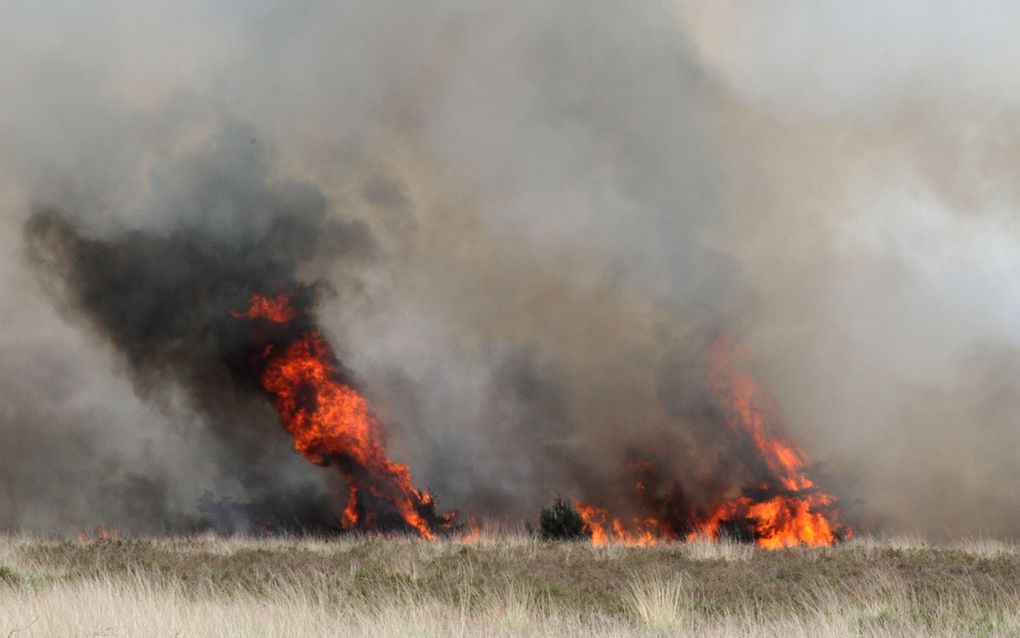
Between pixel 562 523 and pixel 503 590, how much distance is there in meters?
14.3

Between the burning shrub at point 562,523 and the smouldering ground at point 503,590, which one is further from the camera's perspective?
the burning shrub at point 562,523

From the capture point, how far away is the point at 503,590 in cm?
1598

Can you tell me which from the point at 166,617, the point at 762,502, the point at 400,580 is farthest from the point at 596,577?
the point at 762,502

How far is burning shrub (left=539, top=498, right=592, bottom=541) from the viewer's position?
29734 millimetres

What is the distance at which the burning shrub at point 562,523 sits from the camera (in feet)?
97.6

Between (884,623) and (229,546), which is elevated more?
(229,546)

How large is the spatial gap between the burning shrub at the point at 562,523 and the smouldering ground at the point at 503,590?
5.41 meters

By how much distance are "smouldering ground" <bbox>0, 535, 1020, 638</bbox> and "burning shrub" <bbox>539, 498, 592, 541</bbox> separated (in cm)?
541

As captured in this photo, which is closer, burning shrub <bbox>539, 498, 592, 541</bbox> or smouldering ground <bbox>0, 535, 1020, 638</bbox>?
smouldering ground <bbox>0, 535, 1020, 638</bbox>

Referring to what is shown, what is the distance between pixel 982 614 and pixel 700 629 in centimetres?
458

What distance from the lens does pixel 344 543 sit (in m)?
25.3

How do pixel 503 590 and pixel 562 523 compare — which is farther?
pixel 562 523

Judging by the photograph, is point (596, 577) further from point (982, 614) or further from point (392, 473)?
point (392, 473)

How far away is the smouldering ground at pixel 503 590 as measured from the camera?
11844 mm
